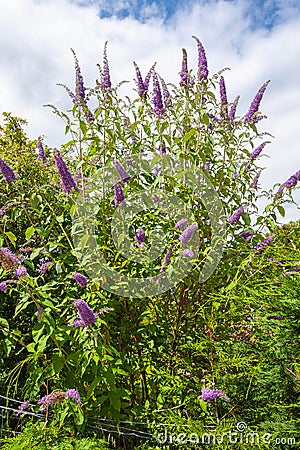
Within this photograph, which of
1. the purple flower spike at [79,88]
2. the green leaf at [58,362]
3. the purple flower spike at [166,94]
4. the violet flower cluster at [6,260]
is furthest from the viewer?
the purple flower spike at [166,94]

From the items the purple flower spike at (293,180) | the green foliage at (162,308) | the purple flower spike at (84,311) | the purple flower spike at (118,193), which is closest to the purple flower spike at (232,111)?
the green foliage at (162,308)

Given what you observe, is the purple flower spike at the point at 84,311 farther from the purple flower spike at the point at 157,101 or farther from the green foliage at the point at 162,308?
the purple flower spike at the point at 157,101

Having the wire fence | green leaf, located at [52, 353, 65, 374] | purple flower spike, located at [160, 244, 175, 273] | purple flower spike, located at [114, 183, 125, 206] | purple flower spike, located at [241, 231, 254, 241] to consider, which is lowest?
the wire fence

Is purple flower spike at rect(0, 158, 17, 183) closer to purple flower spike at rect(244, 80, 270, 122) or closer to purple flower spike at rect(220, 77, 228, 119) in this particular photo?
purple flower spike at rect(220, 77, 228, 119)

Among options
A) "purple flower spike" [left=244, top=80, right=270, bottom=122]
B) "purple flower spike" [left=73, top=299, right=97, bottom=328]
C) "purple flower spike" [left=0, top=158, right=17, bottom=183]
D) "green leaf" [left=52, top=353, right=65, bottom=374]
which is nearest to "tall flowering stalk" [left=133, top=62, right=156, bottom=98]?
"purple flower spike" [left=244, top=80, right=270, bottom=122]

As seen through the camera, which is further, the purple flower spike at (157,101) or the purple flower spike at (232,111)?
the purple flower spike at (232,111)

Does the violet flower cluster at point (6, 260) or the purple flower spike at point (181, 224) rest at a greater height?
the purple flower spike at point (181, 224)

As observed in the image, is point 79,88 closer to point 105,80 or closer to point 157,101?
point 105,80

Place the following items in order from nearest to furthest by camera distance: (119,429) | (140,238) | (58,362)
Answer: (58,362) < (119,429) < (140,238)

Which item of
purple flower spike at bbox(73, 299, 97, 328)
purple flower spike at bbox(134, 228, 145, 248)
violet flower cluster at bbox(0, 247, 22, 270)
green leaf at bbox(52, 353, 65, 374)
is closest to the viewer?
purple flower spike at bbox(73, 299, 97, 328)

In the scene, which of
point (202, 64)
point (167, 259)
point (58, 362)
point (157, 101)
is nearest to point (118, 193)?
point (167, 259)

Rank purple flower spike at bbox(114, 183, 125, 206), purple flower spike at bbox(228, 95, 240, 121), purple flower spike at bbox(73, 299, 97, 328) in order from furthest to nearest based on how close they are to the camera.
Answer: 1. purple flower spike at bbox(228, 95, 240, 121)
2. purple flower spike at bbox(114, 183, 125, 206)
3. purple flower spike at bbox(73, 299, 97, 328)

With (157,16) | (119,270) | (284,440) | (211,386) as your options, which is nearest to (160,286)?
(119,270)

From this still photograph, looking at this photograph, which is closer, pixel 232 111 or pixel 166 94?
pixel 232 111
